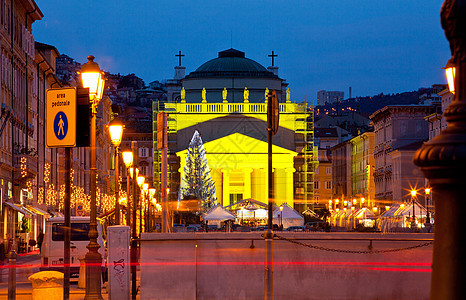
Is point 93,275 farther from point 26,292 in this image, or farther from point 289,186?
point 289,186

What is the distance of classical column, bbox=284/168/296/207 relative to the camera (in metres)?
144

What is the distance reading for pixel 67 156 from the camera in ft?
57.6

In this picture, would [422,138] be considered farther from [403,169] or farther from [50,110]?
[50,110]

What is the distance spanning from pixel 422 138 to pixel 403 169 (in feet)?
35.3

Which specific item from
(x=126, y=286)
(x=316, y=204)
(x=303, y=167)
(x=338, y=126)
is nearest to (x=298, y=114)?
(x=303, y=167)

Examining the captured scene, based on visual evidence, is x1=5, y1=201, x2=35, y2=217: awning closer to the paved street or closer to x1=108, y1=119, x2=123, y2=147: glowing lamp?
the paved street

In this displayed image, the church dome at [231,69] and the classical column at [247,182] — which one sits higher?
the church dome at [231,69]

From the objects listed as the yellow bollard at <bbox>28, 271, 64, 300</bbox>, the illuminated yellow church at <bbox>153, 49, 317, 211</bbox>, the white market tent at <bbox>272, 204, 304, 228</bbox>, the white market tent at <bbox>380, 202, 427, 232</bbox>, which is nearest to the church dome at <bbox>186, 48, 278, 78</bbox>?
the illuminated yellow church at <bbox>153, 49, 317, 211</bbox>

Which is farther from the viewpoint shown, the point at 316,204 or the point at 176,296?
the point at 316,204

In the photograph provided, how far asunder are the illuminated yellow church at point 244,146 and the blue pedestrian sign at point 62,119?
115590mm

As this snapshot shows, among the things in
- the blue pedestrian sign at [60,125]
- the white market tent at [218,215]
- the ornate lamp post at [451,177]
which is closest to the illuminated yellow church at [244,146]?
the white market tent at [218,215]

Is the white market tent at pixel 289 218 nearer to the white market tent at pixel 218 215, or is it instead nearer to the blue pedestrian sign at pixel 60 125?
the white market tent at pixel 218 215

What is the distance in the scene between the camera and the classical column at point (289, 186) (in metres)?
144

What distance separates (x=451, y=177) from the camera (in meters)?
4.73
